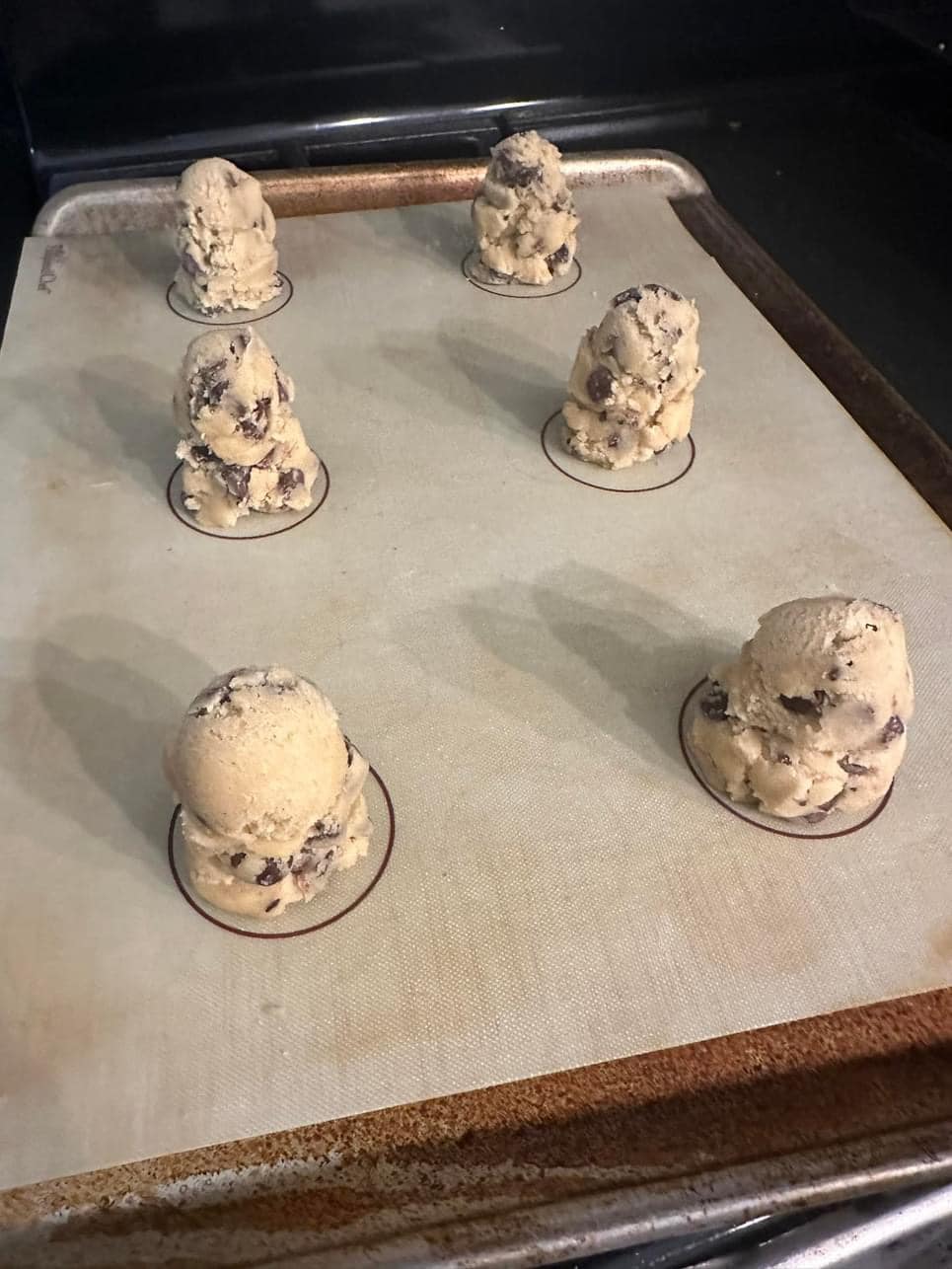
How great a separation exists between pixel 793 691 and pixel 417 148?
4.35 feet

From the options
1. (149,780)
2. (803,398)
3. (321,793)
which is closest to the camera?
(321,793)

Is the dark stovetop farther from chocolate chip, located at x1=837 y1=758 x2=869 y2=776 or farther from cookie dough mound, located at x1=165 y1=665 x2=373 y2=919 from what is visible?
cookie dough mound, located at x1=165 y1=665 x2=373 y2=919

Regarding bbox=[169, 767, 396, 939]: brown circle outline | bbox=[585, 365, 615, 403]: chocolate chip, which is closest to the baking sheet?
bbox=[169, 767, 396, 939]: brown circle outline

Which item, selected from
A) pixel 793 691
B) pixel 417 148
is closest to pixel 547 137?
pixel 417 148

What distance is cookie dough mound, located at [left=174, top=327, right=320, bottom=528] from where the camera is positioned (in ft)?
3.86

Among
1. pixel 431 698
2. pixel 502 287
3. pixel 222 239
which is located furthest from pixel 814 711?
pixel 222 239

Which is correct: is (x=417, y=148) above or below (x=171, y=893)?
above

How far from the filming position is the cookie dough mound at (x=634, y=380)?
4.10 feet

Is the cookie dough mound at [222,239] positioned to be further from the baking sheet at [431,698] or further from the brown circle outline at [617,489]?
the brown circle outline at [617,489]

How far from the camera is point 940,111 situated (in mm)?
1691

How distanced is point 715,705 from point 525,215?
91 centimetres

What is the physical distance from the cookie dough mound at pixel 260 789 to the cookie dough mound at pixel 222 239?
0.84 metres

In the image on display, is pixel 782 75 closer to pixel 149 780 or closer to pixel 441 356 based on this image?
pixel 441 356

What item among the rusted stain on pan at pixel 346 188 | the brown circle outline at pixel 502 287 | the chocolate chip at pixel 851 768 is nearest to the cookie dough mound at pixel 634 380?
the brown circle outline at pixel 502 287
